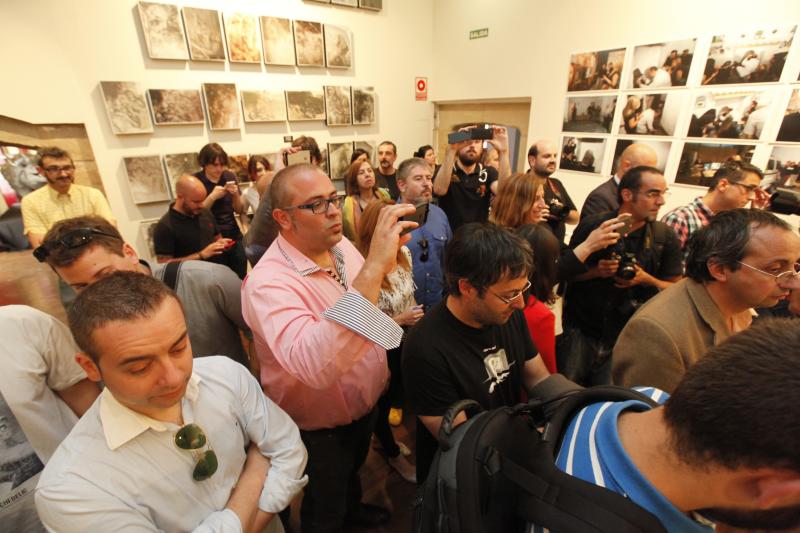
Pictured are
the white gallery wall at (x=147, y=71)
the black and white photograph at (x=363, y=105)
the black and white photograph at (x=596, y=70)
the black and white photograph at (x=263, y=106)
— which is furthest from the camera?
the black and white photograph at (x=363, y=105)

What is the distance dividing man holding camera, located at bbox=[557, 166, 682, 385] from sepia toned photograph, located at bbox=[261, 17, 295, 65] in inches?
195

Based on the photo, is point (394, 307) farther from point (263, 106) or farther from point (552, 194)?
point (263, 106)

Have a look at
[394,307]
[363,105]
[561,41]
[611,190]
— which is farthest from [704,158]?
[363,105]

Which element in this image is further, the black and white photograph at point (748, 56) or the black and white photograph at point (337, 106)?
the black and white photograph at point (337, 106)

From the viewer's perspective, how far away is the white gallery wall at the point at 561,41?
3537 mm

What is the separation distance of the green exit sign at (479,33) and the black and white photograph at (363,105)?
1.86 metres

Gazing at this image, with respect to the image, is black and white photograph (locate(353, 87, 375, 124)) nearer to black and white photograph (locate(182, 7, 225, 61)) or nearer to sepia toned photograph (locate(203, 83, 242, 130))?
sepia toned photograph (locate(203, 83, 242, 130))

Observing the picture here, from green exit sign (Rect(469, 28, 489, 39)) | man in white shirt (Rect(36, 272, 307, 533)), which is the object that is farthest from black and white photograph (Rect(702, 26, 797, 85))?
man in white shirt (Rect(36, 272, 307, 533))

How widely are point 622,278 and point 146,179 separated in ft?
17.9

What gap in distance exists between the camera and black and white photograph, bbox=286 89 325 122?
17.9 feet

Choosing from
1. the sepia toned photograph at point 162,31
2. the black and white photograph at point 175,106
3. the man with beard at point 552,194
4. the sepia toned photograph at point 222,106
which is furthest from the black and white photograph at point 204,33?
the man with beard at point 552,194

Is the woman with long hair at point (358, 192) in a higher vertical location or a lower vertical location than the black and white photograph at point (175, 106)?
lower

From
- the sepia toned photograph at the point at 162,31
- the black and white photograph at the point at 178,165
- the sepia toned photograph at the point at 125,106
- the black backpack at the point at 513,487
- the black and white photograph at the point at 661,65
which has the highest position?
the sepia toned photograph at the point at 162,31

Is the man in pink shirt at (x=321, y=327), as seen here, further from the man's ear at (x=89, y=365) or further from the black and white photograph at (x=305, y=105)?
the black and white photograph at (x=305, y=105)
